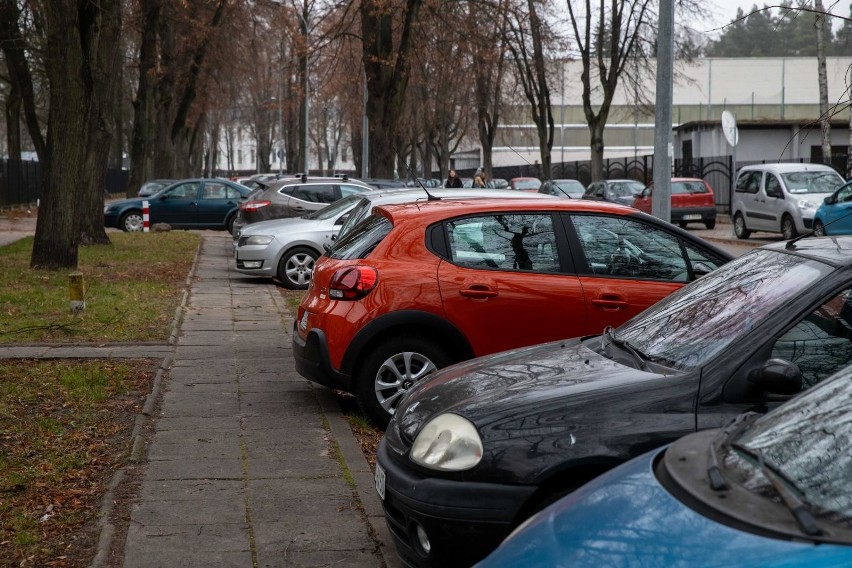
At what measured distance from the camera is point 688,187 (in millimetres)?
34594

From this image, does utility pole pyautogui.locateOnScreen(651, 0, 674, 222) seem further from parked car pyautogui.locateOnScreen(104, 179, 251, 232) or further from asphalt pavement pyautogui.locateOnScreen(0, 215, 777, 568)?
parked car pyautogui.locateOnScreen(104, 179, 251, 232)

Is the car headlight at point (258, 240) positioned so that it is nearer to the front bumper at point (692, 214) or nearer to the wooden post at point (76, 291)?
the wooden post at point (76, 291)

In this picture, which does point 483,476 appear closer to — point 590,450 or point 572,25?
point 590,450

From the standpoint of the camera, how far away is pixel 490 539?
14.6 feet

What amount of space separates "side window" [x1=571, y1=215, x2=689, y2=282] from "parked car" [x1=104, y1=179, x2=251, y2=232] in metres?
24.2

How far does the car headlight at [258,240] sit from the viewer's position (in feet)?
56.4

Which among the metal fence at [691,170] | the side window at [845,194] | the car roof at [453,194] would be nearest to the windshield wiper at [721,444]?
the car roof at [453,194]

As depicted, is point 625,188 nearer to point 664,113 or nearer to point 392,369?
point 664,113

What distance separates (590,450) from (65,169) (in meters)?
14.2

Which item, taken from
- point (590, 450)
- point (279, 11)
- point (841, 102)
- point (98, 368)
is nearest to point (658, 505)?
point (590, 450)

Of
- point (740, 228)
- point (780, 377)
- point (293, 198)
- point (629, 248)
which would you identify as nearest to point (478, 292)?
point (629, 248)

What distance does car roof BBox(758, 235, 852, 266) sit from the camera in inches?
186

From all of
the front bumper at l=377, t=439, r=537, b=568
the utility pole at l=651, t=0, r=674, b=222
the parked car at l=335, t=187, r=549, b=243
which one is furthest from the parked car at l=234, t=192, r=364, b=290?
the front bumper at l=377, t=439, r=537, b=568

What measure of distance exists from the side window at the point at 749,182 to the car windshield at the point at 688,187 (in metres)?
4.29
